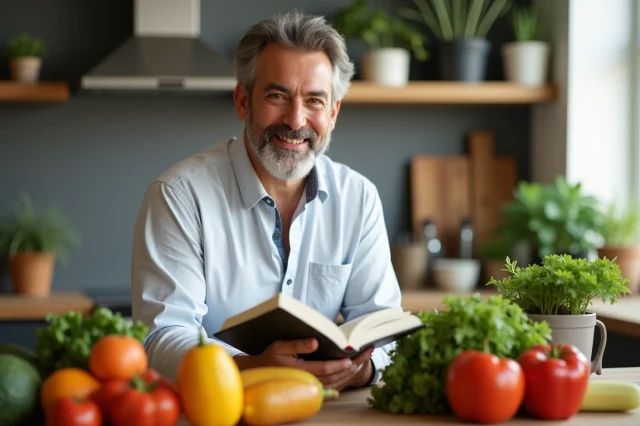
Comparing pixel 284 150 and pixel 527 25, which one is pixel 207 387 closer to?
pixel 284 150

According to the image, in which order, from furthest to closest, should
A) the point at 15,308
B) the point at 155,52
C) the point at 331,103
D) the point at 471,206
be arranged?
the point at 471,206 < the point at 155,52 < the point at 15,308 < the point at 331,103

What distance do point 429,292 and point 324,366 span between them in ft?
8.76

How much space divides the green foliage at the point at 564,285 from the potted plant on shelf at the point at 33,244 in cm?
283

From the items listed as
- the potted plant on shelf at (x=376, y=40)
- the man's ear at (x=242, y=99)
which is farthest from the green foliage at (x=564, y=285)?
the potted plant on shelf at (x=376, y=40)

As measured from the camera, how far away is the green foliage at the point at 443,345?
5.40 ft

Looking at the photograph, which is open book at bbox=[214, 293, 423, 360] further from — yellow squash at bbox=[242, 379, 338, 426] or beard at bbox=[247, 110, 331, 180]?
beard at bbox=[247, 110, 331, 180]

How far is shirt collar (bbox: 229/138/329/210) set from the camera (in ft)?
8.46

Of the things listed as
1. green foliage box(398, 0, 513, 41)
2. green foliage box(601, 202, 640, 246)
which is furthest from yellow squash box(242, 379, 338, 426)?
green foliage box(398, 0, 513, 41)

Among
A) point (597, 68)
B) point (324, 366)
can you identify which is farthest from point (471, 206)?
point (324, 366)

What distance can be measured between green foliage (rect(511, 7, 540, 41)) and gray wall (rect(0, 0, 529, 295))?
0.86 m

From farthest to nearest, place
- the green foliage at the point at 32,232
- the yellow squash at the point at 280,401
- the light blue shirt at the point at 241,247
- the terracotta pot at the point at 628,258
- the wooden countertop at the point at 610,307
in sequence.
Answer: the green foliage at the point at 32,232
the terracotta pot at the point at 628,258
the wooden countertop at the point at 610,307
the light blue shirt at the point at 241,247
the yellow squash at the point at 280,401

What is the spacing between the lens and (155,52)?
14.0 ft

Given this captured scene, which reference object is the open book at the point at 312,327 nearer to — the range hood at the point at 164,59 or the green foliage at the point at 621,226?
the range hood at the point at 164,59

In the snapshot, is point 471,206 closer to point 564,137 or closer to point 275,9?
point 564,137
